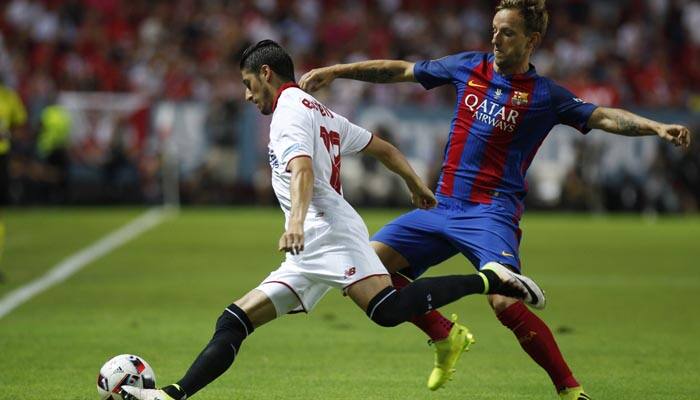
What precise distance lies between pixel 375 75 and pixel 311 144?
1688 mm

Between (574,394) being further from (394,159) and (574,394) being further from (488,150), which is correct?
(394,159)

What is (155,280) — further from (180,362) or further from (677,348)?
(677,348)

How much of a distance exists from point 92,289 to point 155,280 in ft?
3.64

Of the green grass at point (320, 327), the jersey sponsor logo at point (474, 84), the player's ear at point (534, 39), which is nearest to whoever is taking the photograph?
the player's ear at point (534, 39)

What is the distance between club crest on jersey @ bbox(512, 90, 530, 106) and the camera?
799 cm

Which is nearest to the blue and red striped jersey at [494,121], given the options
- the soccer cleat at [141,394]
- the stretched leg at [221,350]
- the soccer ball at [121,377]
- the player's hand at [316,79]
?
the player's hand at [316,79]

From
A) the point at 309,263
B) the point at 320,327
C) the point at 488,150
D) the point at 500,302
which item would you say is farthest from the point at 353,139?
the point at 320,327

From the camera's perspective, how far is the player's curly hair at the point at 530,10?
25.8 feet

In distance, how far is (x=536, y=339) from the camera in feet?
25.1

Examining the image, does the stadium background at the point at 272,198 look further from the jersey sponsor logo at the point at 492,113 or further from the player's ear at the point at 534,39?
the player's ear at the point at 534,39

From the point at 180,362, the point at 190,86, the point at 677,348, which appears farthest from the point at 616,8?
the point at 180,362

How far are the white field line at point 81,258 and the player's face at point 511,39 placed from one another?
6.16 m

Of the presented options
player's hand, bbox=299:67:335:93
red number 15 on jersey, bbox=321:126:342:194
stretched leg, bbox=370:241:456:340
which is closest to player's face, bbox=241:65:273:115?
red number 15 on jersey, bbox=321:126:342:194

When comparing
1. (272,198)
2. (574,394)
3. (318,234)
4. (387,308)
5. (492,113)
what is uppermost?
(492,113)
